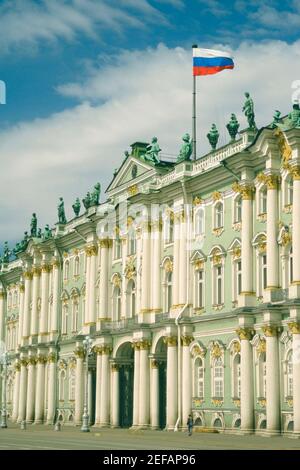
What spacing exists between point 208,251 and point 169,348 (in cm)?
677

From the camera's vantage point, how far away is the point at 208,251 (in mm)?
56312

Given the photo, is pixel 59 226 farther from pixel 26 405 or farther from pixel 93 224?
pixel 26 405

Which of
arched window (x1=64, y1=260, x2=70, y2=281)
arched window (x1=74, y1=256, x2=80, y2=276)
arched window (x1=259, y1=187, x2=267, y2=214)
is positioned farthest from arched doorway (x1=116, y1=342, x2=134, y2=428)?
arched window (x1=259, y1=187, x2=267, y2=214)

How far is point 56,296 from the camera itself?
78.3 metres

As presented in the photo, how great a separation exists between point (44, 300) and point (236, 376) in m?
31.4

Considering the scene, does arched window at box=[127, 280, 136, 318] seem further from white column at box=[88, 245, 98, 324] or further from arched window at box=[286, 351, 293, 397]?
arched window at box=[286, 351, 293, 397]

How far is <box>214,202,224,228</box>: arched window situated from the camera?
182 ft

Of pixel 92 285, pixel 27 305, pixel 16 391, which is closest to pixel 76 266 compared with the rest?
pixel 92 285

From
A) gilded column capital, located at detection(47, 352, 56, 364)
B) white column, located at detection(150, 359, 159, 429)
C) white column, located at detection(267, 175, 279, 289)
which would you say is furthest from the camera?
gilded column capital, located at detection(47, 352, 56, 364)

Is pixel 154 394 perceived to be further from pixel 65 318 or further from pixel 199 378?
pixel 65 318

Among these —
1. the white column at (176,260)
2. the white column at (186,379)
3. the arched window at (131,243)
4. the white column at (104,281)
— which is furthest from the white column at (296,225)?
the white column at (104,281)

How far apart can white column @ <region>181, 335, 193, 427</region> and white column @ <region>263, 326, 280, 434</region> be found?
29.2 ft
